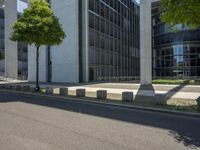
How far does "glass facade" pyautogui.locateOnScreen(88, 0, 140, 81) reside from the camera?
43000 mm

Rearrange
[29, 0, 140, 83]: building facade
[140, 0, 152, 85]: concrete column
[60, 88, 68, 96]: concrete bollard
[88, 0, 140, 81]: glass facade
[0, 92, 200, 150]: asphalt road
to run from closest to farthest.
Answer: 1. [0, 92, 200, 150]: asphalt road
2. [60, 88, 68, 96]: concrete bollard
3. [140, 0, 152, 85]: concrete column
4. [29, 0, 140, 83]: building facade
5. [88, 0, 140, 81]: glass facade

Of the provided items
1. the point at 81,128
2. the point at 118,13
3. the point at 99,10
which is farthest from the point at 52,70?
the point at 81,128

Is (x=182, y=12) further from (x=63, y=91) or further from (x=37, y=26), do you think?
(x=37, y=26)

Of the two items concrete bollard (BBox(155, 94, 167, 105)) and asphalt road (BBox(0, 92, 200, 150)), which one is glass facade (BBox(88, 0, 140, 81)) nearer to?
concrete bollard (BBox(155, 94, 167, 105))

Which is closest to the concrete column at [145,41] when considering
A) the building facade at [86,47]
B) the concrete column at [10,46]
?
the building facade at [86,47]

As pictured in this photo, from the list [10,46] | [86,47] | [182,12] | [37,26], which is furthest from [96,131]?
[10,46]

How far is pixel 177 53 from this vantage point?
48.2m

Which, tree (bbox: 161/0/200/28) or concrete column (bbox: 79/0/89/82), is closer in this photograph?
tree (bbox: 161/0/200/28)

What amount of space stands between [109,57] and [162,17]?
34.2 metres

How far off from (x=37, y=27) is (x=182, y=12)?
42.8 ft

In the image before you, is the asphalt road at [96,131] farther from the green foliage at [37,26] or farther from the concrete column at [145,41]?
the concrete column at [145,41]

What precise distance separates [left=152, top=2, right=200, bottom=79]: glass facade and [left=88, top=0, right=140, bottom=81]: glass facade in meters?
6.48

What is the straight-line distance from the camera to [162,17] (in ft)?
45.5

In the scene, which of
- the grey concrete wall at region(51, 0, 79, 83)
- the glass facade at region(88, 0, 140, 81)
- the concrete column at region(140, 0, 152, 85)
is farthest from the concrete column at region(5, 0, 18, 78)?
the concrete column at region(140, 0, 152, 85)
